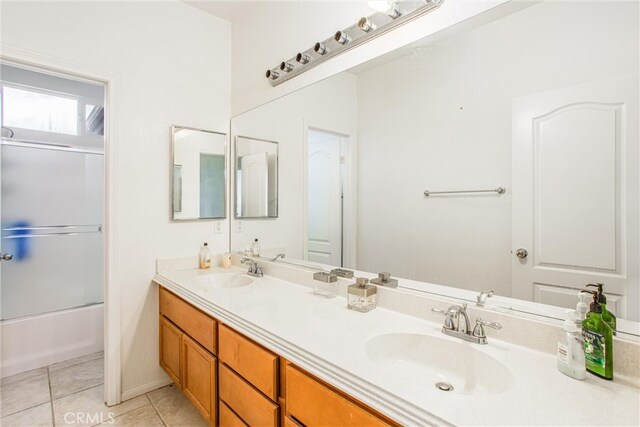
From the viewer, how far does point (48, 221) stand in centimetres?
269

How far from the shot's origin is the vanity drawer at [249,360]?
1.10 meters

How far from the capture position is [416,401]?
2.32ft

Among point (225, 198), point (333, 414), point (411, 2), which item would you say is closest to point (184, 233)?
point (225, 198)

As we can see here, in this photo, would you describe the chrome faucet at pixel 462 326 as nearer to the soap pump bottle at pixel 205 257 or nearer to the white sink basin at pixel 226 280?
the white sink basin at pixel 226 280

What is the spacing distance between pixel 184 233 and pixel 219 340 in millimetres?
1050

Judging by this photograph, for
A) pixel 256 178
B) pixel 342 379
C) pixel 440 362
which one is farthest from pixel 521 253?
pixel 256 178

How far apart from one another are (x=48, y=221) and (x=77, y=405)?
5.16 feet

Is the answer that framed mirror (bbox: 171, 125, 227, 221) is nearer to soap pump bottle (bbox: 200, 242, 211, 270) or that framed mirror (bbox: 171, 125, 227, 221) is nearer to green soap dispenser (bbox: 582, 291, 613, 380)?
soap pump bottle (bbox: 200, 242, 211, 270)

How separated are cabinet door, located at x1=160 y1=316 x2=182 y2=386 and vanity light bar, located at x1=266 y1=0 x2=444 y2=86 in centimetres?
169

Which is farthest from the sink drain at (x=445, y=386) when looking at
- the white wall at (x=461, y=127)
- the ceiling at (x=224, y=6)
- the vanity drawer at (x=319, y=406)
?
the ceiling at (x=224, y=6)

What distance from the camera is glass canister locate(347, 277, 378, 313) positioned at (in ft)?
4.42

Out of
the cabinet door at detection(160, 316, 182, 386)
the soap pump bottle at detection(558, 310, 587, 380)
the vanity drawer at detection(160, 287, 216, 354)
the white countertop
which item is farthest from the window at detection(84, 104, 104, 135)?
the soap pump bottle at detection(558, 310, 587, 380)

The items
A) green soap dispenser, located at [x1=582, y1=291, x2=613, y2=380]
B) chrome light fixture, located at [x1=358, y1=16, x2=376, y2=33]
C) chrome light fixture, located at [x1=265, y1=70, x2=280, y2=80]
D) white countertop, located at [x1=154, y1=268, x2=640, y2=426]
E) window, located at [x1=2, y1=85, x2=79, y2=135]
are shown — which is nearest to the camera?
white countertop, located at [x1=154, y1=268, x2=640, y2=426]

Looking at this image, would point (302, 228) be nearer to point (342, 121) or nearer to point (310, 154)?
point (310, 154)
